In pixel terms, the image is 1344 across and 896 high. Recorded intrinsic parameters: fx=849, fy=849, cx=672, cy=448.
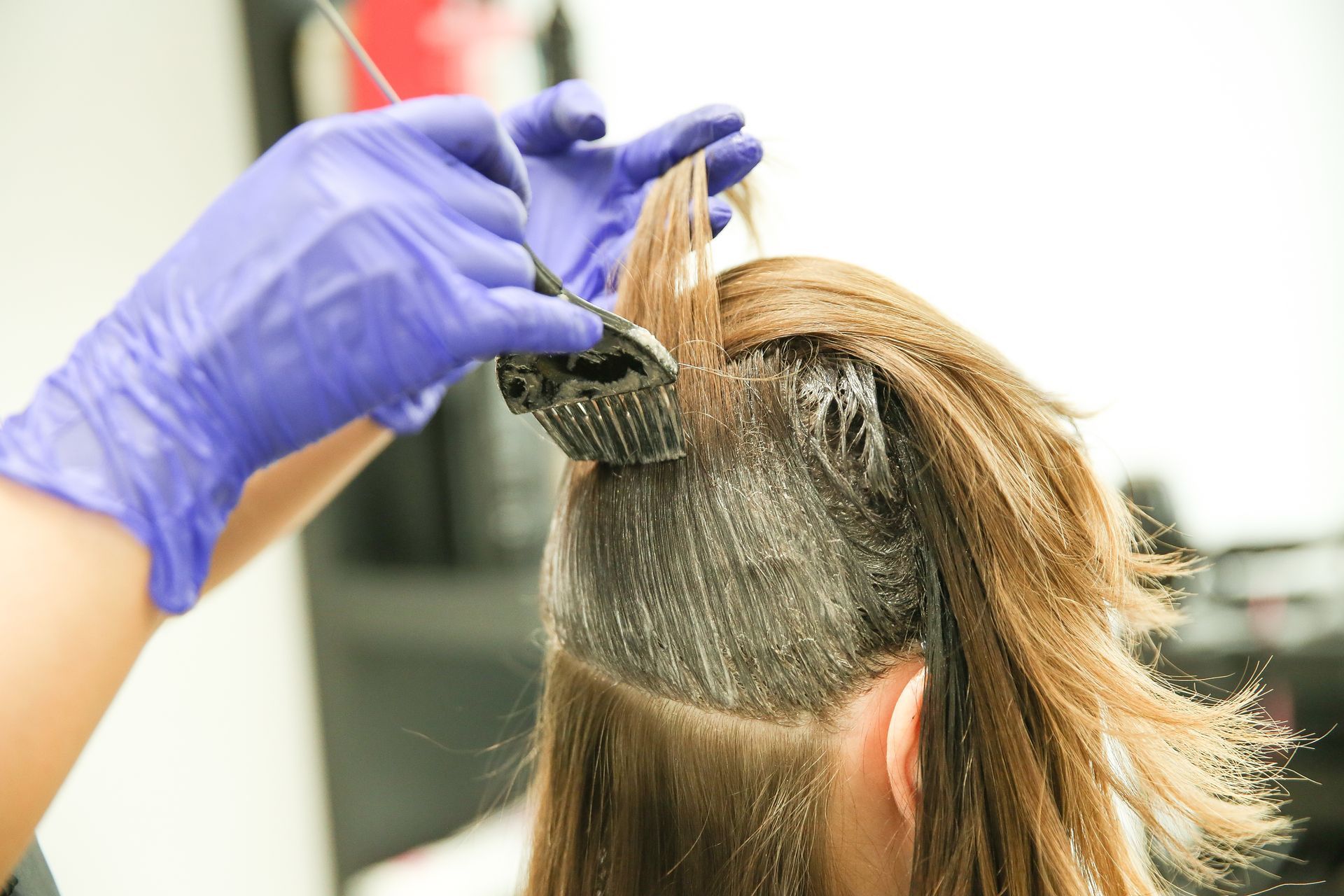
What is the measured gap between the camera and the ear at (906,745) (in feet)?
2.01

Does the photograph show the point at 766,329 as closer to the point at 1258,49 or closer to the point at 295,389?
the point at 295,389

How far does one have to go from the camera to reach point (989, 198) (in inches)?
60.2

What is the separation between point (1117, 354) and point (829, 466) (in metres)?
1.12

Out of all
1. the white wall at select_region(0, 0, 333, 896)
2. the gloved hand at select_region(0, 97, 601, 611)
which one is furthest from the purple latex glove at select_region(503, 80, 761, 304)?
the white wall at select_region(0, 0, 333, 896)

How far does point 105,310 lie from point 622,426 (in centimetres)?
140

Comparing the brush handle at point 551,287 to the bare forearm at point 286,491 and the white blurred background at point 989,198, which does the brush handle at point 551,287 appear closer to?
the bare forearm at point 286,491

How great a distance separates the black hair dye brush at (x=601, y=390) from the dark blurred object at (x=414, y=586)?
117 centimetres

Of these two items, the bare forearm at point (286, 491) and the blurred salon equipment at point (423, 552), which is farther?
the blurred salon equipment at point (423, 552)

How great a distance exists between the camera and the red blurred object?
161 centimetres

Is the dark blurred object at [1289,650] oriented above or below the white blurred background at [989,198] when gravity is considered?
below

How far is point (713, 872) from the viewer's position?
0.67 metres

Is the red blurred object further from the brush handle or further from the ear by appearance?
the ear

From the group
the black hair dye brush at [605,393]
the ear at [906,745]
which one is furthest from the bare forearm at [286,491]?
the ear at [906,745]

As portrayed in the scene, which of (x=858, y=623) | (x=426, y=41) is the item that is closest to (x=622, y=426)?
(x=858, y=623)
